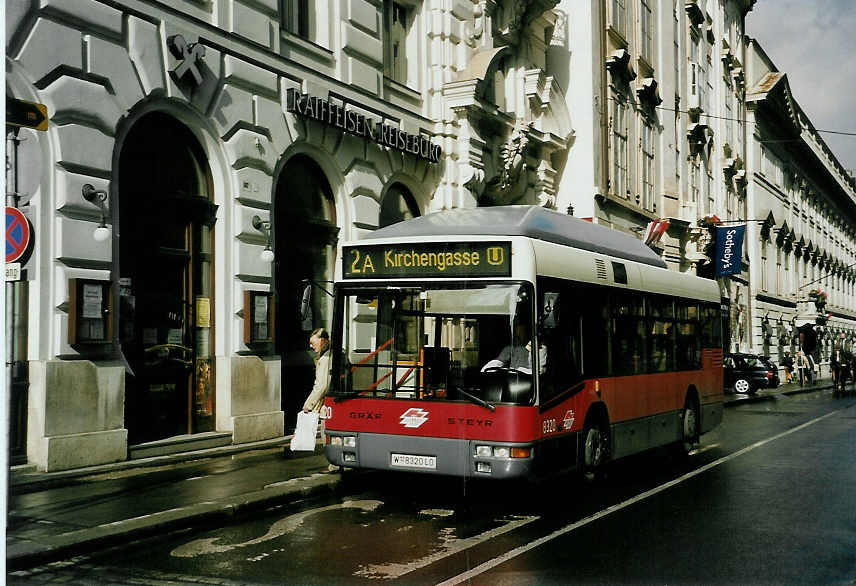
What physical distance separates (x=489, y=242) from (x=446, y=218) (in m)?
1.46

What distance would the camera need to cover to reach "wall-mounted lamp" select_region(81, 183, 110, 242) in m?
12.2

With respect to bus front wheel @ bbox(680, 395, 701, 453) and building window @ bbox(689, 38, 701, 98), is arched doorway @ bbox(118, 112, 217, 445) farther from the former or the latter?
building window @ bbox(689, 38, 701, 98)

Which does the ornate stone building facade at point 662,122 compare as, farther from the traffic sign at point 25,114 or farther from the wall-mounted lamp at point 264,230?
the traffic sign at point 25,114

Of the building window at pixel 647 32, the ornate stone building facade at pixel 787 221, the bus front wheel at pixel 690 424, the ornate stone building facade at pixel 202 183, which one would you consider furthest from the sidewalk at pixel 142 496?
the ornate stone building facade at pixel 787 221

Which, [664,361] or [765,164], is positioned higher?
[765,164]

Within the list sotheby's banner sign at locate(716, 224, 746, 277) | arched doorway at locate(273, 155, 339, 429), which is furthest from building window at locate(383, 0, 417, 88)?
sotheby's banner sign at locate(716, 224, 746, 277)

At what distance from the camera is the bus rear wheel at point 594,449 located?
→ 1119 centimetres

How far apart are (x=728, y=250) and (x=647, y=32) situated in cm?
986

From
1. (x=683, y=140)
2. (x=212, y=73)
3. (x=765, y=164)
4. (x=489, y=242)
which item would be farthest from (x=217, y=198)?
(x=765, y=164)

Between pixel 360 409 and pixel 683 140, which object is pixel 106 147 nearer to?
pixel 360 409

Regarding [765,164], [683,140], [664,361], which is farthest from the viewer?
[765,164]

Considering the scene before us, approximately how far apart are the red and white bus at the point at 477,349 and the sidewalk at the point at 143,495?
1.19m

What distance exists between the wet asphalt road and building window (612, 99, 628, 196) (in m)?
19.8

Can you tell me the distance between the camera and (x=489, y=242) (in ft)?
33.0
